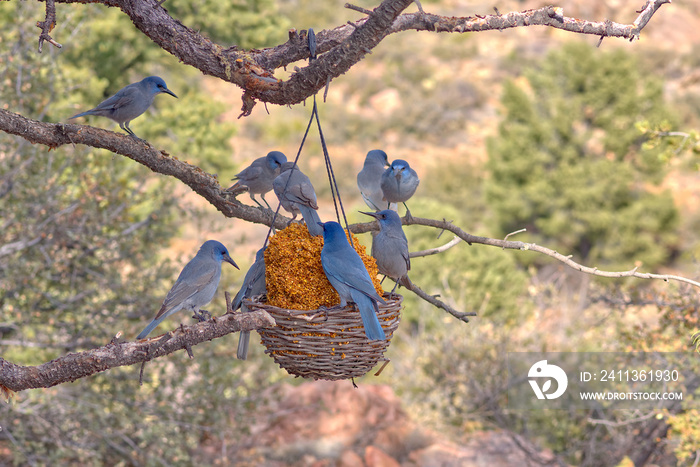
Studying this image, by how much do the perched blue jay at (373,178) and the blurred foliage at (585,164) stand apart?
608 inches

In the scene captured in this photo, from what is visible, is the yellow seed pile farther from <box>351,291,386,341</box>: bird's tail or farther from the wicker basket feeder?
<box>351,291,386,341</box>: bird's tail

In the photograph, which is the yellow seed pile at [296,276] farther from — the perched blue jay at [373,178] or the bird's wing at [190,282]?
the perched blue jay at [373,178]

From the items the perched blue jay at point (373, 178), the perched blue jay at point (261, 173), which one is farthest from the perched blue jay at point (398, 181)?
the perched blue jay at point (261, 173)

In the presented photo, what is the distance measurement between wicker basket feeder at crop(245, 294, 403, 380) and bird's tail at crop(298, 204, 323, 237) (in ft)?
1.66

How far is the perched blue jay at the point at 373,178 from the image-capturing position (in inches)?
183

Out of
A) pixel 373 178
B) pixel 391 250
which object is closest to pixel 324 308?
pixel 391 250

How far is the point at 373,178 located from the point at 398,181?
406 millimetres

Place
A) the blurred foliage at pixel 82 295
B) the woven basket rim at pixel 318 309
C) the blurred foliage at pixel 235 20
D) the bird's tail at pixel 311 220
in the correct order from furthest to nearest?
1. the blurred foliage at pixel 235 20
2. the blurred foliage at pixel 82 295
3. the bird's tail at pixel 311 220
4. the woven basket rim at pixel 318 309

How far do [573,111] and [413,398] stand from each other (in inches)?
487

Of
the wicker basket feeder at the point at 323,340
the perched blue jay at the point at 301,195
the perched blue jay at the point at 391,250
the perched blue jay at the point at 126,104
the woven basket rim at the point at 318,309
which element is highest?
the perched blue jay at the point at 126,104

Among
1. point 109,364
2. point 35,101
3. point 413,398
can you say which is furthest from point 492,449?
point 109,364

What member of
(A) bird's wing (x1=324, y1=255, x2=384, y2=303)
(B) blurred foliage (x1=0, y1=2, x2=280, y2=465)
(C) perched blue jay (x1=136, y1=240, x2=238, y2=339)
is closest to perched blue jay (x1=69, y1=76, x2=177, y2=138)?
(C) perched blue jay (x1=136, y1=240, x2=238, y2=339)

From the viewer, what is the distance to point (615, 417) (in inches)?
328

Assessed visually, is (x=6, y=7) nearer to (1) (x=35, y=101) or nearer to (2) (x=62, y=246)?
(1) (x=35, y=101)
